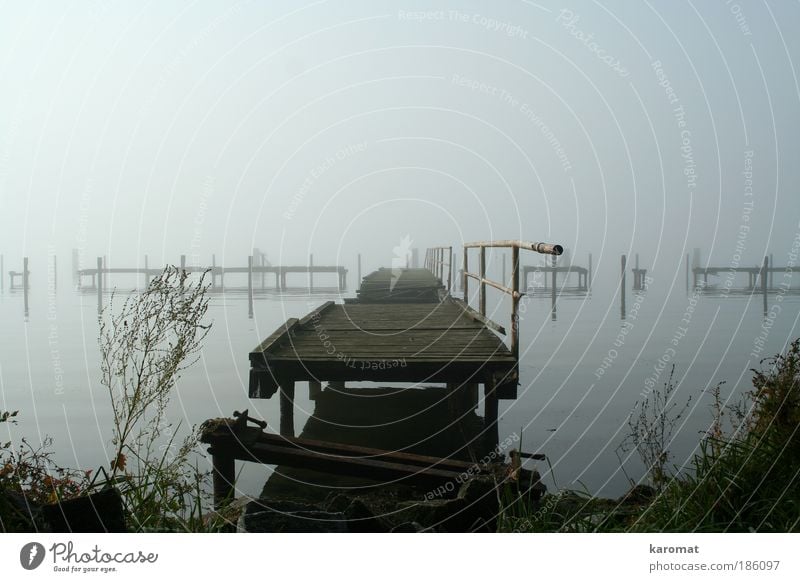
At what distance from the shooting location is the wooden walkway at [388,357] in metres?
6.18

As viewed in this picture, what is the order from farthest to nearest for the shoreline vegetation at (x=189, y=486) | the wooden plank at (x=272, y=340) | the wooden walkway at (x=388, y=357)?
the wooden plank at (x=272, y=340), the wooden walkway at (x=388, y=357), the shoreline vegetation at (x=189, y=486)

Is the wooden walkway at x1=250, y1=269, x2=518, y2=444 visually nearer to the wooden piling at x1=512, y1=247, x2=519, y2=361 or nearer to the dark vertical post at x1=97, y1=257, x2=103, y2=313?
the wooden piling at x1=512, y1=247, x2=519, y2=361

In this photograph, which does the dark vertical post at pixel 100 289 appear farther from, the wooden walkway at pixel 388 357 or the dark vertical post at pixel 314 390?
the wooden walkway at pixel 388 357

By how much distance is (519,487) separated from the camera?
13.4ft

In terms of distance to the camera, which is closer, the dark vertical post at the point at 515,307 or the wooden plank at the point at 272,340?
the dark vertical post at the point at 515,307

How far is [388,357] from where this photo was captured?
636 centimetres

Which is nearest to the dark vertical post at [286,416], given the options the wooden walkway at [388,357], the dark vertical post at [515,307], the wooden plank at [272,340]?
the wooden walkway at [388,357]

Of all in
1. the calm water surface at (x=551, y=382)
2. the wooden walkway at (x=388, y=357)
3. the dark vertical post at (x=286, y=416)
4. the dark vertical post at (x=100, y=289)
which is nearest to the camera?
the wooden walkway at (x=388, y=357)

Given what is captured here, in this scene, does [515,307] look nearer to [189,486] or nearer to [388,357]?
[388,357]

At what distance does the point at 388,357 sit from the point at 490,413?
3.21 ft

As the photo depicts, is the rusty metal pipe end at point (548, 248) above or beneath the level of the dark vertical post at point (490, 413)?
above

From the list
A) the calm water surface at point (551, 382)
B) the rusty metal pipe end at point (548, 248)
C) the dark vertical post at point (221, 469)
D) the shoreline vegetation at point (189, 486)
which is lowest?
the calm water surface at point (551, 382)
